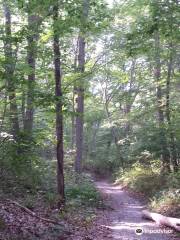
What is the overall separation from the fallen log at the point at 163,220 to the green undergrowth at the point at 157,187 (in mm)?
505

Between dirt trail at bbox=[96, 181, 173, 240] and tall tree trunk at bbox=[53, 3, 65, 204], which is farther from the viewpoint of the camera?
tall tree trunk at bbox=[53, 3, 65, 204]

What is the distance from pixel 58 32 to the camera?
10.2m

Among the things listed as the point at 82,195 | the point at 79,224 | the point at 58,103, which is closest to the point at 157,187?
the point at 82,195

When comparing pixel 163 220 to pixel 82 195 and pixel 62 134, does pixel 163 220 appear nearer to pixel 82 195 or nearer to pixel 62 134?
pixel 62 134

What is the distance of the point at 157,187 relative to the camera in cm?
1714

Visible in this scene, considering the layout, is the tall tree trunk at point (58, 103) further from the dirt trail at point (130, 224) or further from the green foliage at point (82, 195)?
the dirt trail at point (130, 224)

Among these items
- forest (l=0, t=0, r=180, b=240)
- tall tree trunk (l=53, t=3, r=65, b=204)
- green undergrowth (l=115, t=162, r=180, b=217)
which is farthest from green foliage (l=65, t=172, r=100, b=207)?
green undergrowth (l=115, t=162, r=180, b=217)

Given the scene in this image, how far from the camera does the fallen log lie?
9.82 m

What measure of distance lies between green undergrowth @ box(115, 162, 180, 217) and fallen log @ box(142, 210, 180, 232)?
505 millimetres

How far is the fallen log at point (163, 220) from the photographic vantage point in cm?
982

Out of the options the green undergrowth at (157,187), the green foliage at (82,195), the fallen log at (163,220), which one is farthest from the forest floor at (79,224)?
the green undergrowth at (157,187)

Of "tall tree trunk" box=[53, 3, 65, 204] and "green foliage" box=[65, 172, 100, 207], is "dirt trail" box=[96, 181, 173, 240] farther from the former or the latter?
"tall tree trunk" box=[53, 3, 65, 204]

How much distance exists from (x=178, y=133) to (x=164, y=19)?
7060 millimetres

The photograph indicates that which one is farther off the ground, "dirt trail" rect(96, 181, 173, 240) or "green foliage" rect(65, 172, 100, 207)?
"green foliage" rect(65, 172, 100, 207)
